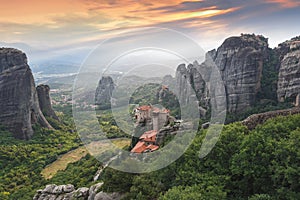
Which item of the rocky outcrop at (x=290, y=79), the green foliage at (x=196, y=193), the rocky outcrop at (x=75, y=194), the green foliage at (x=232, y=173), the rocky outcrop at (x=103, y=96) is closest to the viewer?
the green foliage at (x=196, y=193)

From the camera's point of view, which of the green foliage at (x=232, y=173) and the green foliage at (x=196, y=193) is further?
the green foliage at (x=232, y=173)

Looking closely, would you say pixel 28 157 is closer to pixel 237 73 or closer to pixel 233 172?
pixel 237 73

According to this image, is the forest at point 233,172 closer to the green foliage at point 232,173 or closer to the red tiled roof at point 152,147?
the green foliage at point 232,173

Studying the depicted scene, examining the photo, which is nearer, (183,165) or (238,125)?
(183,165)

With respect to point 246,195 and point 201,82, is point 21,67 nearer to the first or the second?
point 201,82

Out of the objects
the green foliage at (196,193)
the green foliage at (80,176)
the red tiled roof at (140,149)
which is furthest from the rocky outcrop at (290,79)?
the green foliage at (196,193)

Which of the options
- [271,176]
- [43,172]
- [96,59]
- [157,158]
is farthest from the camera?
[43,172]

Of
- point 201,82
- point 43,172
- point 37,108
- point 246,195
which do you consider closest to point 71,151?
point 43,172
